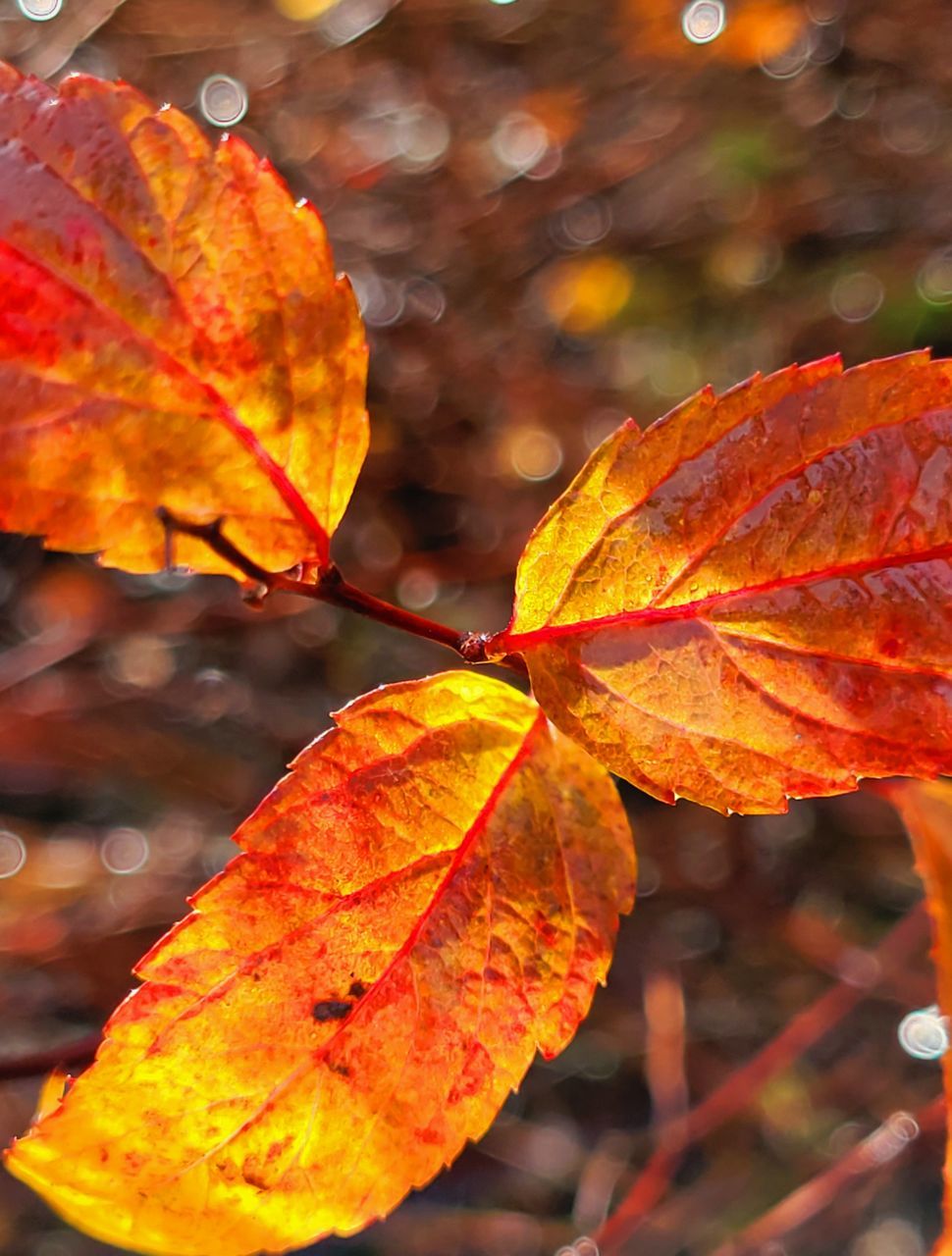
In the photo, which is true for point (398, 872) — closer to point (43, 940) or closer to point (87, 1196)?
point (87, 1196)

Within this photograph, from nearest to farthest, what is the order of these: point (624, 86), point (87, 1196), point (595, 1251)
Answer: point (87, 1196)
point (595, 1251)
point (624, 86)

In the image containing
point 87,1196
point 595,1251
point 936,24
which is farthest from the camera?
point 936,24

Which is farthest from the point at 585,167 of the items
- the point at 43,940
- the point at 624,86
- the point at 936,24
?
the point at 43,940

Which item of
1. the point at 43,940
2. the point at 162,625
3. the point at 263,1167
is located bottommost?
the point at 43,940

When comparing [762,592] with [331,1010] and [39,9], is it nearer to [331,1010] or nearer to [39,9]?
[331,1010]

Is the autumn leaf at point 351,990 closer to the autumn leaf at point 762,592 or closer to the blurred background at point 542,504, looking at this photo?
the autumn leaf at point 762,592

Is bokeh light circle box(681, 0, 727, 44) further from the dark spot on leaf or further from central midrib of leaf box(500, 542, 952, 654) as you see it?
the dark spot on leaf

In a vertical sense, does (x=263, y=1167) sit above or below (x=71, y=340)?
below

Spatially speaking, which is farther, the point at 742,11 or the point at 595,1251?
the point at 742,11
